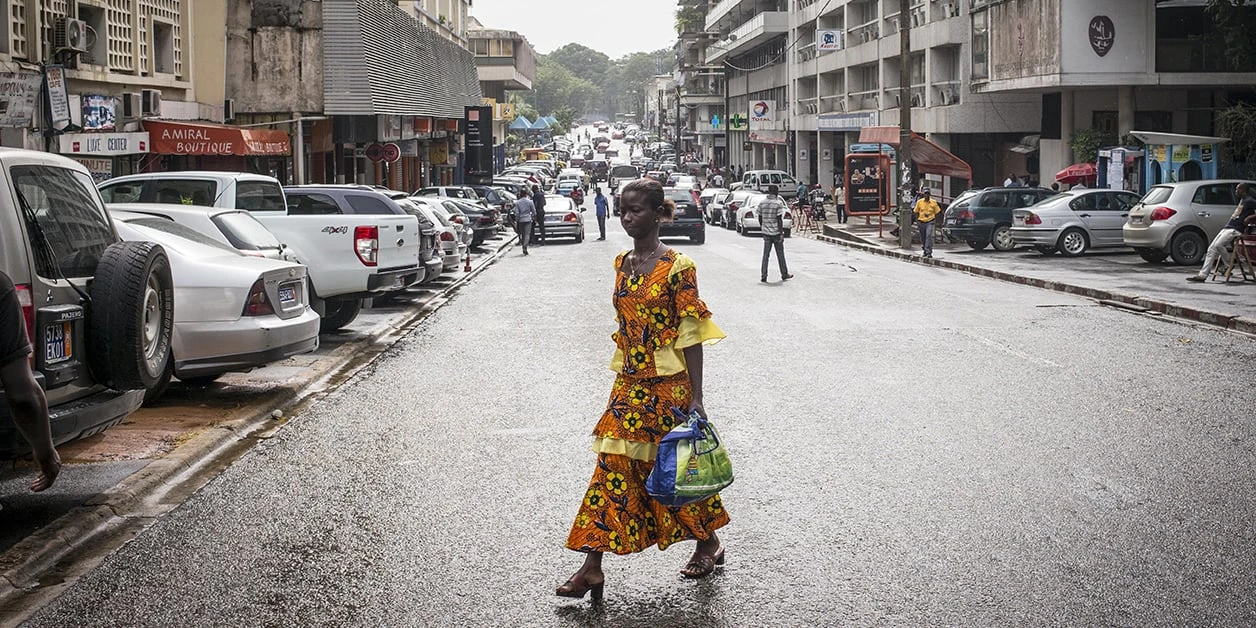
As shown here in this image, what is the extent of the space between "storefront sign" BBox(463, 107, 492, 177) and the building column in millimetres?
38207

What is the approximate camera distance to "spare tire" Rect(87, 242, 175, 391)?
24.4ft

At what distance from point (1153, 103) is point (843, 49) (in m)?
25.3

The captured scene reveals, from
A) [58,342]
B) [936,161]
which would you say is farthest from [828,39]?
[58,342]

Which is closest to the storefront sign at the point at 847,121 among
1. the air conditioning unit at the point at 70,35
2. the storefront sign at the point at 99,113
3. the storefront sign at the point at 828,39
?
the storefront sign at the point at 828,39

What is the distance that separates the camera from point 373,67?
36.1 metres

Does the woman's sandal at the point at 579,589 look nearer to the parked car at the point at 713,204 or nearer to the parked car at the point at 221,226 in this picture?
the parked car at the point at 221,226

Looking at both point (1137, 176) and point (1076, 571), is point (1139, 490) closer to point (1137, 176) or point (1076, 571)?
point (1076, 571)

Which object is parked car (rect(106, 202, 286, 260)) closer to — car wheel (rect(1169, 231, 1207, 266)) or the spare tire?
the spare tire

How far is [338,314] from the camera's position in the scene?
57.1 ft

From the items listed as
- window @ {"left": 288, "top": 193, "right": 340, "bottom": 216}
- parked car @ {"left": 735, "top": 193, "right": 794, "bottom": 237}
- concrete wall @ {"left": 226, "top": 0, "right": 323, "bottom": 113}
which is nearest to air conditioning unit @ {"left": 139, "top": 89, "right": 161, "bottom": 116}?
window @ {"left": 288, "top": 193, "right": 340, "bottom": 216}

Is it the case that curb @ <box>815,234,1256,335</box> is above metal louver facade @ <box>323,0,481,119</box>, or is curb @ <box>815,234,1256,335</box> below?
below

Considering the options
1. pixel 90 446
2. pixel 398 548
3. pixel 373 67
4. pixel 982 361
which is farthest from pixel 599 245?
pixel 398 548

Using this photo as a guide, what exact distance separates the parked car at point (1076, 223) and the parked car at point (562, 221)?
15.1 m

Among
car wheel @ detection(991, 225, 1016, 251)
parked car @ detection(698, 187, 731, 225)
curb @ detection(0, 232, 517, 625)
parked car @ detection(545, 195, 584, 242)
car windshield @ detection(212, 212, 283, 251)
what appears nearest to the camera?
curb @ detection(0, 232, 517, 625)
